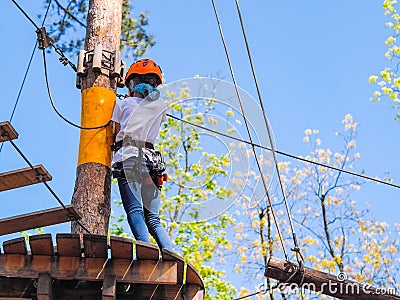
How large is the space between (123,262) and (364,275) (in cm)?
1071

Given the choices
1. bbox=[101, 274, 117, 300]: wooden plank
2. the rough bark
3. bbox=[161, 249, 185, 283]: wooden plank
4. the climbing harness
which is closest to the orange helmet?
the climbing harness

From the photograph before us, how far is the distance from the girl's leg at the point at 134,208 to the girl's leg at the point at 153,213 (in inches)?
2.5

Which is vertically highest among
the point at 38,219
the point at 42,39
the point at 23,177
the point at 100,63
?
the point at 42,39

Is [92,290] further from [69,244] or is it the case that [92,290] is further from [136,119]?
[136,119]

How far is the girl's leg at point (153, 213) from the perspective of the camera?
13.6ft

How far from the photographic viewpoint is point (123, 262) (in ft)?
12.3

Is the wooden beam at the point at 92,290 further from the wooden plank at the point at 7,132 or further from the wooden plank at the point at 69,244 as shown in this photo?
the wooden plank at the point at 7,132

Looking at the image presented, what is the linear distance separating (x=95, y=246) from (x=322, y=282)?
4.88 feet

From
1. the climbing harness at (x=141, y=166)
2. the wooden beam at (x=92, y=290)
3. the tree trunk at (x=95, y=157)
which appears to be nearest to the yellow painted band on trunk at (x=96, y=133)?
the tree trunk at (x=95, y=157)

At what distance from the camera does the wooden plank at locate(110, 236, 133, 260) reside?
3.60 meters

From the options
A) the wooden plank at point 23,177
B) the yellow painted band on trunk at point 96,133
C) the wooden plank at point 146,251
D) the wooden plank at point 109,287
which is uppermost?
the yellow painted band on trunk at point 96,133

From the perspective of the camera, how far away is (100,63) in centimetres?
483

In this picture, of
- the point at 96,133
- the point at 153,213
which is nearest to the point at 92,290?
the point at 153,213

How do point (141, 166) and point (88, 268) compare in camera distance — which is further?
point (141, 166)
